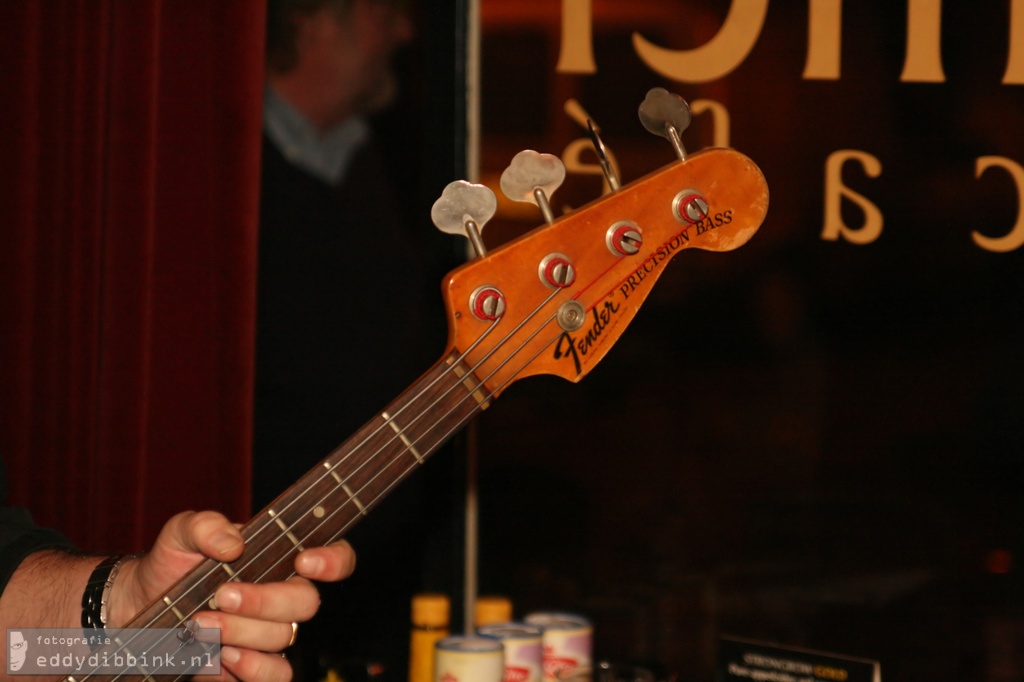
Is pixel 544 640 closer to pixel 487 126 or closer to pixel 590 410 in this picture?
pixel 590 410

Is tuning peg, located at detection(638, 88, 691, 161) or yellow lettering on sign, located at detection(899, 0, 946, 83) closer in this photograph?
tuning peg, located at detection(638, 88, 691, 161)

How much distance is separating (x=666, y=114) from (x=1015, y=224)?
3.35 feet

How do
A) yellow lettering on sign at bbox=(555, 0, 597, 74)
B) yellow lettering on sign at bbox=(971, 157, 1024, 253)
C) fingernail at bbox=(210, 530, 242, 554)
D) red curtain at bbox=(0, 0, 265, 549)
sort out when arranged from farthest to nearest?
yellow lettering on sign at bbox=(555, 0, 597, 74) → yellow lettering on sign at bbox=(971, 157, 1024, 253) → red curtain at bbox=(0, 0, 265, 549) → fingernail at bbox=(210, 530, 242, 554)

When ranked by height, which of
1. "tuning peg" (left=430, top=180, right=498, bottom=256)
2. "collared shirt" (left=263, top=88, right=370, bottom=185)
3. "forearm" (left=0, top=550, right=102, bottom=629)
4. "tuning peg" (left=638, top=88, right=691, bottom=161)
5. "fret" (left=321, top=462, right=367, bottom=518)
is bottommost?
"forearm" (left=0, top=550, right=102, bottom=629)

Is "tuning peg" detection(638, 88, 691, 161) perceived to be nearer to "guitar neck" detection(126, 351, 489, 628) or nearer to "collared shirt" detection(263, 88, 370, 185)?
"guitar neck" detection(126, 351, 489, 628)

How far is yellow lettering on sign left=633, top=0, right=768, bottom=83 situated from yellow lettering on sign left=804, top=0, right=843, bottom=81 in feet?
0.27

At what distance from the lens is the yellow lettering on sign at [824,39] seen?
5.61 feet

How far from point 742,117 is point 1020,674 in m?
1.04

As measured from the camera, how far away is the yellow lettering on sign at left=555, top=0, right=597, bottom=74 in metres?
1.79

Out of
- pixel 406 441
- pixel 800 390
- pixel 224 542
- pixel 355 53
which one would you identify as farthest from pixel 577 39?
pixel 224 542

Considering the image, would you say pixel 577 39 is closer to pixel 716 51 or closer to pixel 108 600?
pixel 716 51

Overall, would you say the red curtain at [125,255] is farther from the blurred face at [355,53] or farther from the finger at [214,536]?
the finger at [214,536]

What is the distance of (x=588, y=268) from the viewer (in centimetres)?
94

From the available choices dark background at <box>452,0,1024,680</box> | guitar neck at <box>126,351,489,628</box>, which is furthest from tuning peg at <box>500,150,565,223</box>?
dark background at <box>452,0,1024,680</box>
